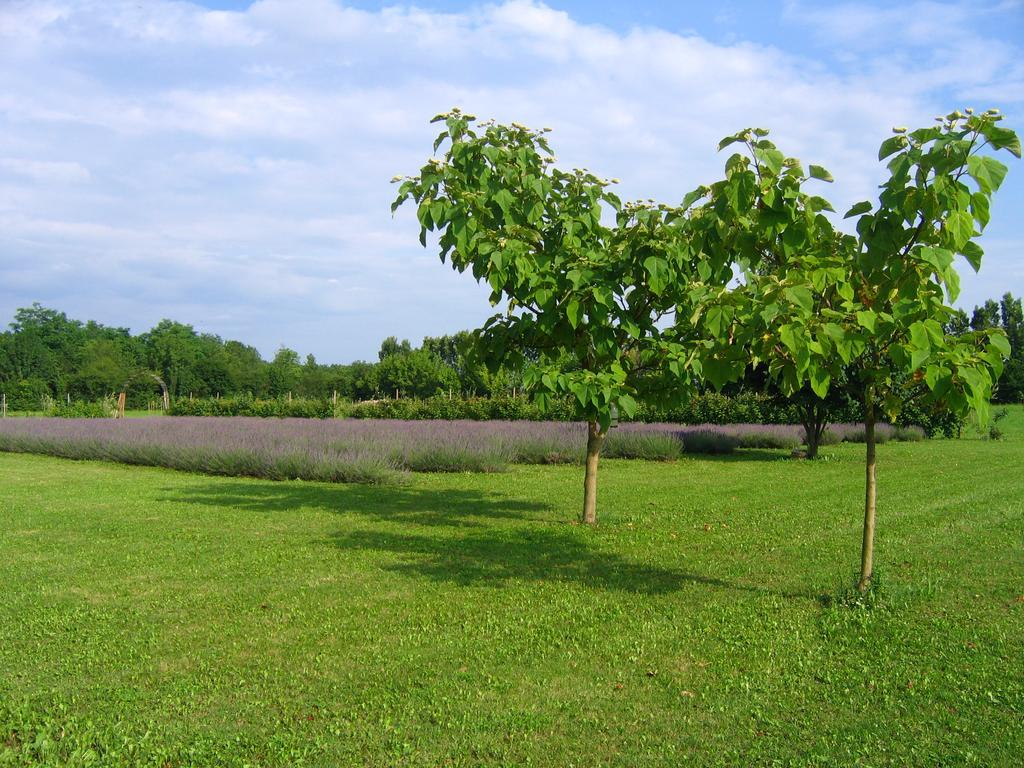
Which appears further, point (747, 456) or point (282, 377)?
point (282, 377)

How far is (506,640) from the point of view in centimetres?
502

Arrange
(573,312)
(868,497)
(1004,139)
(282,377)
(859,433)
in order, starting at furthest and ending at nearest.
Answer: (282,377), (859,433), (573,312), (868,497), (1004,139)

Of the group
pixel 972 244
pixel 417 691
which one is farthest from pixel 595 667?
pixel 972 244

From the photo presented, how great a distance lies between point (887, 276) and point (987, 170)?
84 centimetres

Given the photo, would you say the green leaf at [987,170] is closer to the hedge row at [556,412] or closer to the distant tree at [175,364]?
the hedge row at [556,412]

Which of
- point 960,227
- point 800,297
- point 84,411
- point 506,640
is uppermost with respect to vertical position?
point 960,227

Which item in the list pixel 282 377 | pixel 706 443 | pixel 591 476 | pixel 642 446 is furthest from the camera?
pixel 282 377

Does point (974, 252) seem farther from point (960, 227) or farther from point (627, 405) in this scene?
point (627, 405)

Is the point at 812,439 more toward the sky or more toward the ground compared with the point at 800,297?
more toward the ground

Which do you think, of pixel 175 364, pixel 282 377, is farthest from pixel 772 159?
pixel 175 364

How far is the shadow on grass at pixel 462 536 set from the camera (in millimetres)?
6785

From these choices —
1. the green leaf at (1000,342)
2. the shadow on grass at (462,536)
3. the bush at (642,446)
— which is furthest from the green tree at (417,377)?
the green leaf at (1000,342)

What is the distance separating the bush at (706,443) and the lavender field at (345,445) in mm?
27

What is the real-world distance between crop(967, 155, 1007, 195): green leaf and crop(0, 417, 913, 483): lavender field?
35.8ft
